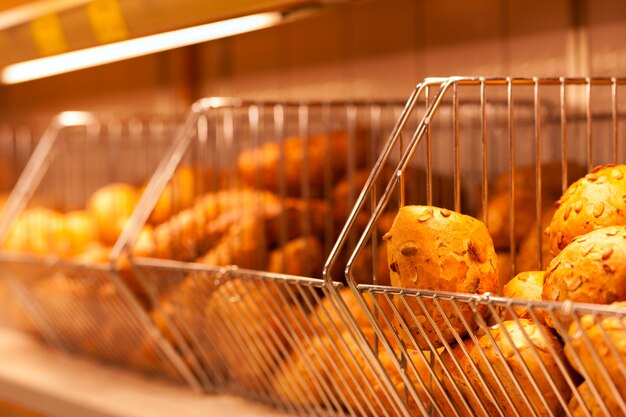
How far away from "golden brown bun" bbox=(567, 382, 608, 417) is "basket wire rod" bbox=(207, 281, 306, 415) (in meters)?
0.50

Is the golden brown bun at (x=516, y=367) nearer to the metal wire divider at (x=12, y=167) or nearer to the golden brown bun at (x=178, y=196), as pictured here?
the golden brown bun at (x=178, y=196)

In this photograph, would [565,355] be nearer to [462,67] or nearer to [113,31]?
[462,67]

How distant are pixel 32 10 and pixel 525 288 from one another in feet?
3.85

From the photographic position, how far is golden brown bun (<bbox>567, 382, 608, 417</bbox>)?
28.0 inches

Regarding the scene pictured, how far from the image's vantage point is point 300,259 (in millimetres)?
1317

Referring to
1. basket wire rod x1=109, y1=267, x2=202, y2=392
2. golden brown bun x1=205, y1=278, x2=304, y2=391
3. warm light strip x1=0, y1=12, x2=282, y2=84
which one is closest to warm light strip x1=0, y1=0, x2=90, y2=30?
warm light strip x1=0, y1=12, x2=282, y2=84

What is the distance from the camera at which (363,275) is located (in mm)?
1281

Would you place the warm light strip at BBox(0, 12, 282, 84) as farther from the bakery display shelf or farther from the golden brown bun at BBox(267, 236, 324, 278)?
the bakery display shelf

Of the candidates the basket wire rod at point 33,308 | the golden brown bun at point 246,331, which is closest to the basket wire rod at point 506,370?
the golden brown bun at point 246,331

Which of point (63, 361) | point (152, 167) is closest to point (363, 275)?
point (63, 361)

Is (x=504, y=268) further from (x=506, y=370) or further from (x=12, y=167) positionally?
(x=12, y=167)

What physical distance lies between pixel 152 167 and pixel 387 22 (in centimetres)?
81

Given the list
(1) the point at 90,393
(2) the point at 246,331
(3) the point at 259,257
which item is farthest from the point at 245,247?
(1) the point at 90,393

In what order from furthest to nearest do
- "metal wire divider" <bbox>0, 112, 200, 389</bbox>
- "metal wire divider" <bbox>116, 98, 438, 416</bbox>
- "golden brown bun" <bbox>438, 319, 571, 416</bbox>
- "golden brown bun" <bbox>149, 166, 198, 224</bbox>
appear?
"golden brown bun" <bbox>149, 166, 198, 224</bbox> < "metal wire divider" <bbox>0, 112, 200, 389</bbox> < "metal wire divider" <bbox>116, 98, 438, 416</bbox> < "golden brown bun" <bbox>438, 319, 571, 416</bbox>
